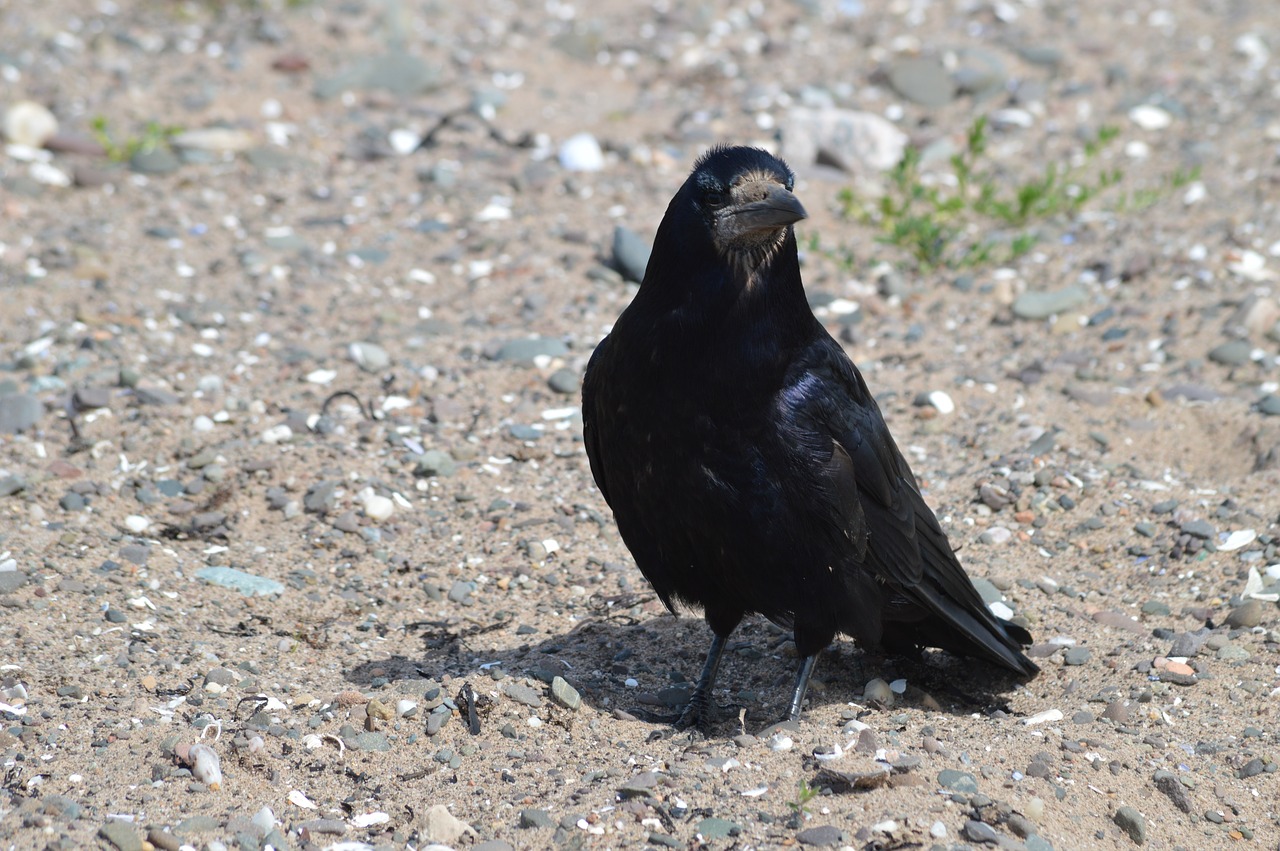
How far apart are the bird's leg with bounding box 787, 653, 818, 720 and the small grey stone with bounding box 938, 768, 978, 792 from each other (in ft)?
2.11

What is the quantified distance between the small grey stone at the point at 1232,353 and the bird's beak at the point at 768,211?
3.35 m

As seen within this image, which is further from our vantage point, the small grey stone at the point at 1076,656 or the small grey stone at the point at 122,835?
the small grey stone at the point at 1076,656

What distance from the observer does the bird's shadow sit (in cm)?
412

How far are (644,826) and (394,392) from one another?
10.3 feet

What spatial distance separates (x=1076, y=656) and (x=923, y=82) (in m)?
5.62

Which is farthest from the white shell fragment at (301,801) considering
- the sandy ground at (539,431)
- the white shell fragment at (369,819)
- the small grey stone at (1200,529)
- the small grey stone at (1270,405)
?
the small grey stone at (1270,405)

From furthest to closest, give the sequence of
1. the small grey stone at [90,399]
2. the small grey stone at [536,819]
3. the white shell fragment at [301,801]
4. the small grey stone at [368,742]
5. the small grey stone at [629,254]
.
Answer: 1. the small grey stone at [629,254]
2. the small grey stone at [90,399]
3. the small grey stone at [368,742]
4. the white shell fragment at [301,801]
5. the small grey stone at [536,819]

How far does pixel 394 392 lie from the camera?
595 cm

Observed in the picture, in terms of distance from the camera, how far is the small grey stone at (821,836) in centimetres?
311

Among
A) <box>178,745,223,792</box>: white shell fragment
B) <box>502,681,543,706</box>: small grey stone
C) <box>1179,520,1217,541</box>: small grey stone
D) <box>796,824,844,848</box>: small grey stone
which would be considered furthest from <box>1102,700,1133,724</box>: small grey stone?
<box>178,745,223,792</box>: white shell fragment

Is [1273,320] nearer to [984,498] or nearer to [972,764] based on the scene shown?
[984,498]

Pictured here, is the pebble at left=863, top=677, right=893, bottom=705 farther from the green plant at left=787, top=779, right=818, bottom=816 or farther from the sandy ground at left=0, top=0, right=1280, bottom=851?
the green plant at left=787, top=779, right=818, bottom=816

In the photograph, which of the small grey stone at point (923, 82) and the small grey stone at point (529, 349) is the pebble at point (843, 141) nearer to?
the small grey stone at point (923, 82)

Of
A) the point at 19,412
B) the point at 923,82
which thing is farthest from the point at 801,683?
the point at 923,82
